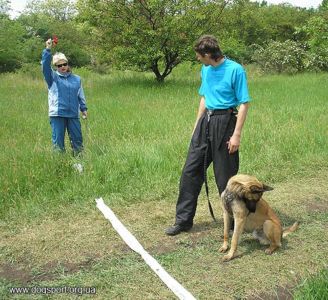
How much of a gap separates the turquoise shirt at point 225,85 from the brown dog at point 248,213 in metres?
0.77

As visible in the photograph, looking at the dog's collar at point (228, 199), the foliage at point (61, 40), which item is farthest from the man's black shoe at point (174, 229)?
the foliage at point (61, 40)

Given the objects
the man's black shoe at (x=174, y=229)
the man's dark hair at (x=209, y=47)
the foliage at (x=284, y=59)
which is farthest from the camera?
the foliage at (x=284, y=59)

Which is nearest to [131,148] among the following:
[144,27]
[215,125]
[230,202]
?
[215,125]

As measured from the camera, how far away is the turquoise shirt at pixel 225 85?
4.16 metres

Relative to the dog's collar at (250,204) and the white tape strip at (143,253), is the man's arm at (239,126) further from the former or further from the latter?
the white tape strip at (143,253)

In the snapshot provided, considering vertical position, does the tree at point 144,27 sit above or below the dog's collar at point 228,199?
above

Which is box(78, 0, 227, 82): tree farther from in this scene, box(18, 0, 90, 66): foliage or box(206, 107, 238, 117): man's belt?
box(206, 107, 238, 117): man's belt

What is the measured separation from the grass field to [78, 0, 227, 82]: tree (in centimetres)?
598

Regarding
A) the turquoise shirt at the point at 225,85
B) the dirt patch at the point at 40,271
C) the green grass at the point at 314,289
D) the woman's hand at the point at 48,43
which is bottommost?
the dirt patch at the point at 40,271

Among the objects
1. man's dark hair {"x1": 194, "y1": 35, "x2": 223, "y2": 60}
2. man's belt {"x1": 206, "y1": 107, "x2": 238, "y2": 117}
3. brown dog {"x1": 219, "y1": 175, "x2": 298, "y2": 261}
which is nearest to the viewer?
brown dog {"x1": 219, "y1": 175, "x2": 298, "y2": 261}

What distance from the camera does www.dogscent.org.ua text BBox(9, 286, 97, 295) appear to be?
3.59 metres

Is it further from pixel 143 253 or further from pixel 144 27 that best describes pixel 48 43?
pixel 144 27

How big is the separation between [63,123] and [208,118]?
2987mm

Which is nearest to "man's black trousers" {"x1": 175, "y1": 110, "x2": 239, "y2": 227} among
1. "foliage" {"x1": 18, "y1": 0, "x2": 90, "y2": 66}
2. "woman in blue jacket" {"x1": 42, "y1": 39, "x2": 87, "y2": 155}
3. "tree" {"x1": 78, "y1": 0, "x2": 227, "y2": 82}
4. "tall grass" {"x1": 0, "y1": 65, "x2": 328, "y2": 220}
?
"tall grass" {"x1": 0, "y1": 65, "x2": 328, "y2": 220}
